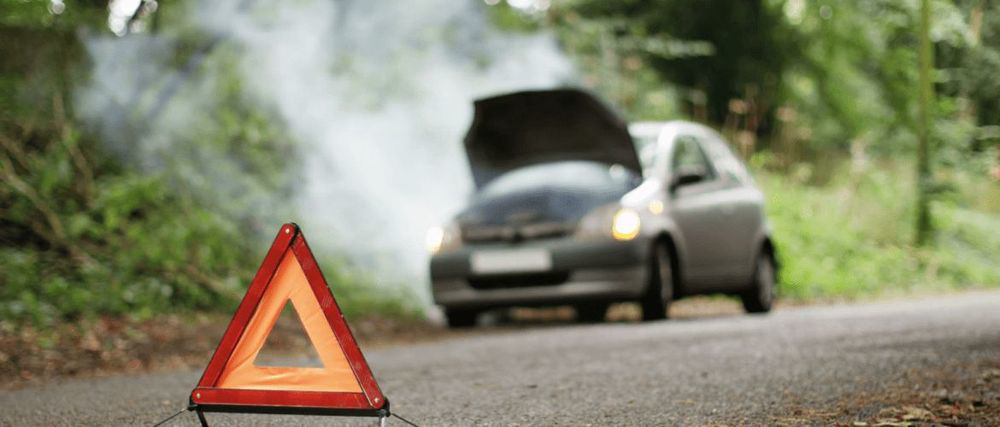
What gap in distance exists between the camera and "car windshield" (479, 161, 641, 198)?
997 cm

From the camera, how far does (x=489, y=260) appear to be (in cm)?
967

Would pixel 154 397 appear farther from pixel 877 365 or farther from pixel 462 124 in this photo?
pixel 462 124

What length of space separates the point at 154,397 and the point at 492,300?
4.31 meters

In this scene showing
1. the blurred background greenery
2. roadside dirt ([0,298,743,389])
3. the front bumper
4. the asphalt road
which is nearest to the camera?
the asphalt road

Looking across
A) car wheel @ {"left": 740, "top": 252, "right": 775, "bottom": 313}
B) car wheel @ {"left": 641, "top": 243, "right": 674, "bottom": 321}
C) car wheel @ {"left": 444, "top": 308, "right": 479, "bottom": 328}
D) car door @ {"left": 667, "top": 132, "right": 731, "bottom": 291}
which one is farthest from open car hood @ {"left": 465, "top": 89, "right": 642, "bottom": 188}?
car wheel @ {"left": 740, "top": 252, "right": 775, "bottom": 313}

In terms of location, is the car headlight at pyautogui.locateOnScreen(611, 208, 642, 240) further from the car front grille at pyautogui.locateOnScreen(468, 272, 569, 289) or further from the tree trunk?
the tree trunk

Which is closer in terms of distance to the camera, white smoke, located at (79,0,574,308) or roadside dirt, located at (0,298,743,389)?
roadside dirt, located at (0,298,743,389)

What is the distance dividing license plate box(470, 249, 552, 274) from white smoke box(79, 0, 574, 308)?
2736 mm

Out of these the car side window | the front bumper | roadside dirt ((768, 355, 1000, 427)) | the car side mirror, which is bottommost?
roadside dirt ((768, 355, 1000, 427))

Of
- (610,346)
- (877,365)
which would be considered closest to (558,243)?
(610,346)

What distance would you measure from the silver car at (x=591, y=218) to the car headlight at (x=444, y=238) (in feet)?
0.04

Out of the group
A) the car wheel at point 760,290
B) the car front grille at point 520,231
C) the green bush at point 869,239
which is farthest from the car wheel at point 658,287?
the green bush at point 869,239

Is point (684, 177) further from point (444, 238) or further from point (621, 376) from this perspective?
point (621, 376)

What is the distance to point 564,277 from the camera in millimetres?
9547
